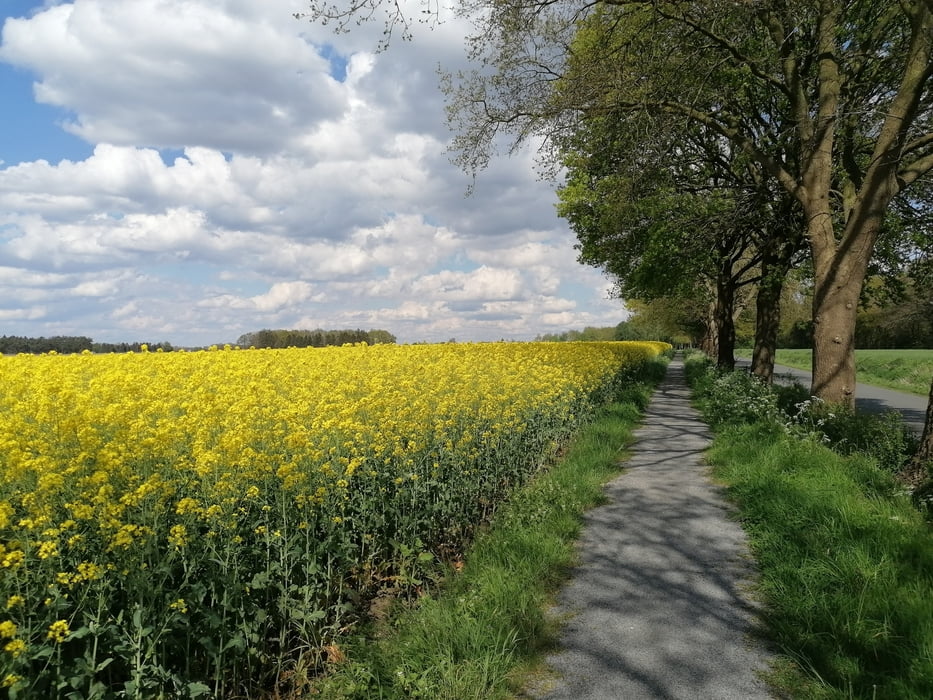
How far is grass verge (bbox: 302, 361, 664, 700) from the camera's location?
343 centimetres

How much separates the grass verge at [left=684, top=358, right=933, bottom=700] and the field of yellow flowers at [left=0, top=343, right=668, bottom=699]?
9.18 ft

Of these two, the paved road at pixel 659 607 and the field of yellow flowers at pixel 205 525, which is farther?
the paved road at pixel 659 607

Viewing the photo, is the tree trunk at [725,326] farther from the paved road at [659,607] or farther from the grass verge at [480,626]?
the grass verge at [480,626]

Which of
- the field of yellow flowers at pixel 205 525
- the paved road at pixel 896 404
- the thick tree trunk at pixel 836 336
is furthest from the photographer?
the paved road at pixel 896 404

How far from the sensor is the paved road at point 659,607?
3.47 meters

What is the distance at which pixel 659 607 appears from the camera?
14.4ft

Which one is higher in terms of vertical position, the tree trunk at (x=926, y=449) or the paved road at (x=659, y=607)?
the tree trunk at (x=926, y=449)

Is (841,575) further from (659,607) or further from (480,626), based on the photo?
(480,626)

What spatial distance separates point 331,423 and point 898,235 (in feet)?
50.2

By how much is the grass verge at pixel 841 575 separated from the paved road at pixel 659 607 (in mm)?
241

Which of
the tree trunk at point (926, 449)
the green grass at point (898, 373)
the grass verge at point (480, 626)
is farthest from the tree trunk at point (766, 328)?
the grass verge at point (480, 626)

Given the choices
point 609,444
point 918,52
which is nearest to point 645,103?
point 918,52

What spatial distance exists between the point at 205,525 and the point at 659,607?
3.27m

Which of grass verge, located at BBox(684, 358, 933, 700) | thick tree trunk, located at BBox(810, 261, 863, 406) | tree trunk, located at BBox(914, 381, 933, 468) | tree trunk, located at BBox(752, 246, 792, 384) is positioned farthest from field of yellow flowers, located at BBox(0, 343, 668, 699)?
tree trunk, located at BBox(752, 246, 792, 384)
